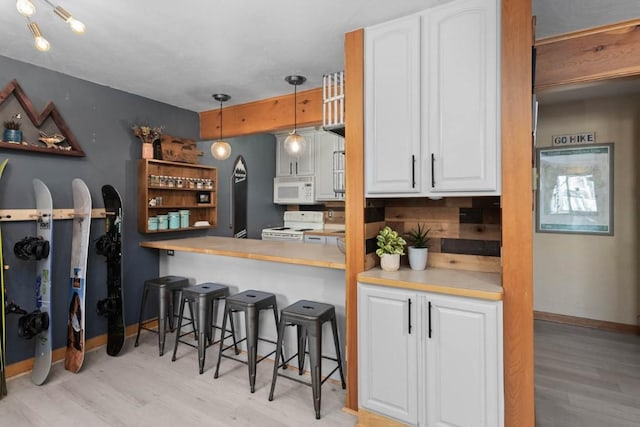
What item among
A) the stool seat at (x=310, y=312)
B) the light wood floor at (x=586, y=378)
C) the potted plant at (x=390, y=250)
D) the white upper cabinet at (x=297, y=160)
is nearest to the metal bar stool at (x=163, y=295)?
the stool seat at (x=310, y=312)

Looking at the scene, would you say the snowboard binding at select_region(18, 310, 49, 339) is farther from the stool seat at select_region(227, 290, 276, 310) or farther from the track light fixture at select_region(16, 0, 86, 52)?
the track light fixture at select_region(16, 0, 86, 52)

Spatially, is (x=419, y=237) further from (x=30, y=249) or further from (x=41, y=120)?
(x=41, y=120)

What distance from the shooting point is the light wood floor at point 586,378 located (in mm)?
2125

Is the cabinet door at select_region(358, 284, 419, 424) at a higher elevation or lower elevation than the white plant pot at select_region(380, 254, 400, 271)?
lower

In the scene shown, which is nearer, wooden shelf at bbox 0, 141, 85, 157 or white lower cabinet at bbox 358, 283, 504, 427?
white lower cabinet at bbox 358, 283, 504, 427

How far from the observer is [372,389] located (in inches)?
77.1

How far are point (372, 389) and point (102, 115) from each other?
326 centimetres

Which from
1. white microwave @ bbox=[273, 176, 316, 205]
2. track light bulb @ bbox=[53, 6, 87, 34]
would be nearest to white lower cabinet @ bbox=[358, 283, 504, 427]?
track light bulb @ bbox=[53, 6, 87, 34]

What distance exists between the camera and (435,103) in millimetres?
1878

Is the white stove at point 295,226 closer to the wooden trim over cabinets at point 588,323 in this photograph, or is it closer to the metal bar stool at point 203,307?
the metal bar stool at point 203,307

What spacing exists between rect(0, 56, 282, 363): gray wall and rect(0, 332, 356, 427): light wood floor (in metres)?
0.54

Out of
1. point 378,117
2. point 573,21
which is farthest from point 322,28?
point 573,21

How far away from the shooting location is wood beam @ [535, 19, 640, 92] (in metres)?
2.05

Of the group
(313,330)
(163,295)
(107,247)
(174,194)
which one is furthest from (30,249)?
(313,330)
